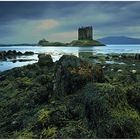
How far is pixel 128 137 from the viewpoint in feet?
14.4

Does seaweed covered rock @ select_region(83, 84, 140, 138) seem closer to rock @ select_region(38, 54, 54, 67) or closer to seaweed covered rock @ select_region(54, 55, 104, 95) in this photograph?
seaweed covered rock @ select_region(54, 55, 104, 95)

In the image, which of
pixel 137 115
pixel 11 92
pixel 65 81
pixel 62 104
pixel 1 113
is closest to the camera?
pixel 137 115

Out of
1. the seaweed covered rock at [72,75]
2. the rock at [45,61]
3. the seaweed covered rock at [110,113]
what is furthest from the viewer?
the rock at [45,61]

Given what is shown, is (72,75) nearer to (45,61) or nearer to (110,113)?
(110,113)

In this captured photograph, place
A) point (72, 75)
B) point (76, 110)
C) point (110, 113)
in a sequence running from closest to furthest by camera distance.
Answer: point (110, 113) < point (76, 110) < point (72, 75)

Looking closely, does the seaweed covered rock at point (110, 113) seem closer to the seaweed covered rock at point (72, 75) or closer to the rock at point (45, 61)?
the seaweed covered rock at point (72, 75)

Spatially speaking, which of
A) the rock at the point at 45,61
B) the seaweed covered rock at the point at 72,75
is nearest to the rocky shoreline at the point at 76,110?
the seaweed covered rock at the point at 72,75

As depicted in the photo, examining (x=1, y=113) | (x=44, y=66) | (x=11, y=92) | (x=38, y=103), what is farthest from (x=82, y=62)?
(x=44, y=66)

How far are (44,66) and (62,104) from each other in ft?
26.8

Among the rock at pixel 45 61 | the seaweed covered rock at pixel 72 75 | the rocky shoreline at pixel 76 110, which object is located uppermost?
the seaweed covered rock at pixel 72 75

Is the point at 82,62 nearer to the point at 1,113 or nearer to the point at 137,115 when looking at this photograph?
the point at 137,115

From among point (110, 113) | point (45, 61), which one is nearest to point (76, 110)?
point (110, 113)

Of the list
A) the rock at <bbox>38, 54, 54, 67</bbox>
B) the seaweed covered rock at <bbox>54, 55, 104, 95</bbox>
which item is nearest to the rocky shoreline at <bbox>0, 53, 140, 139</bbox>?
the seaweed covered rock at <bbox>54, 55, 104, 95</bbox>

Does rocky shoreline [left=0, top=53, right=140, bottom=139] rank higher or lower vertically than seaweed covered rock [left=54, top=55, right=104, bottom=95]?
lower
